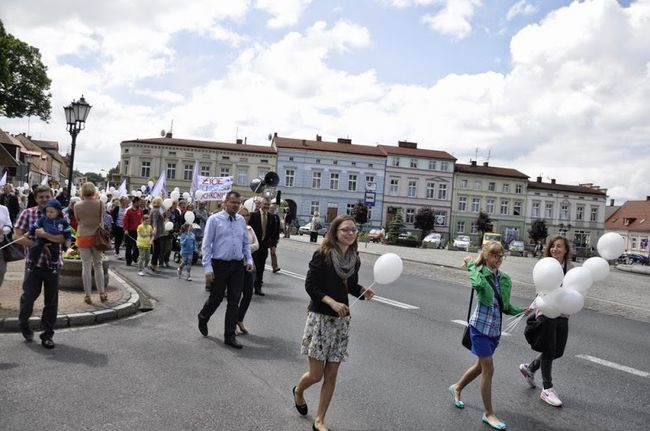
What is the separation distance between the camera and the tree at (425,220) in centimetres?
6328

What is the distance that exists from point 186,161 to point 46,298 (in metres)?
59.6

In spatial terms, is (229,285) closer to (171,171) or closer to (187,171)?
(171,171)

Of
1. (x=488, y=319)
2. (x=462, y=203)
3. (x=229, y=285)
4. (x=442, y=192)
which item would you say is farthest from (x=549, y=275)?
(x=462, y=203)

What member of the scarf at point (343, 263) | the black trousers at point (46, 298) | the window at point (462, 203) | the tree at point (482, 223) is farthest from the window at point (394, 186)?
the scarf at point (343, 263)

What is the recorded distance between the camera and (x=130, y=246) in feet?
47.2

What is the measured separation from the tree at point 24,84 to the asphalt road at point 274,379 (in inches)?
1565

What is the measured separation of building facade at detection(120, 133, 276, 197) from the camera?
2447 inches

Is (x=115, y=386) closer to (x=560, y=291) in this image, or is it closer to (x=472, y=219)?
(x=560, y=291)

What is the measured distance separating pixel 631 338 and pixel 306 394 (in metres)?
6.49

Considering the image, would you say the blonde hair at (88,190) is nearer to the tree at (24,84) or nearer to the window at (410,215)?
the tree at (24,84)

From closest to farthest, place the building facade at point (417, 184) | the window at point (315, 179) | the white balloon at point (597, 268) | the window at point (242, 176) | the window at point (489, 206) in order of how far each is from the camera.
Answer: the white balloon at point (597, 268) < the window at point (242, 176) < the window at point (315, 179) < the building facade at point (417, 184) < the window at point (489, 206)

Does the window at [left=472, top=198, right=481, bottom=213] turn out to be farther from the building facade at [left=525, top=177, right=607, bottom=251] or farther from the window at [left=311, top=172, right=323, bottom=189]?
the window at [left=311, top=172, right=323, bottom=189]

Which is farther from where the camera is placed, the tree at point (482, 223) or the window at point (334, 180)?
the tree at point (482, 223)

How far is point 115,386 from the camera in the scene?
4.89 m
